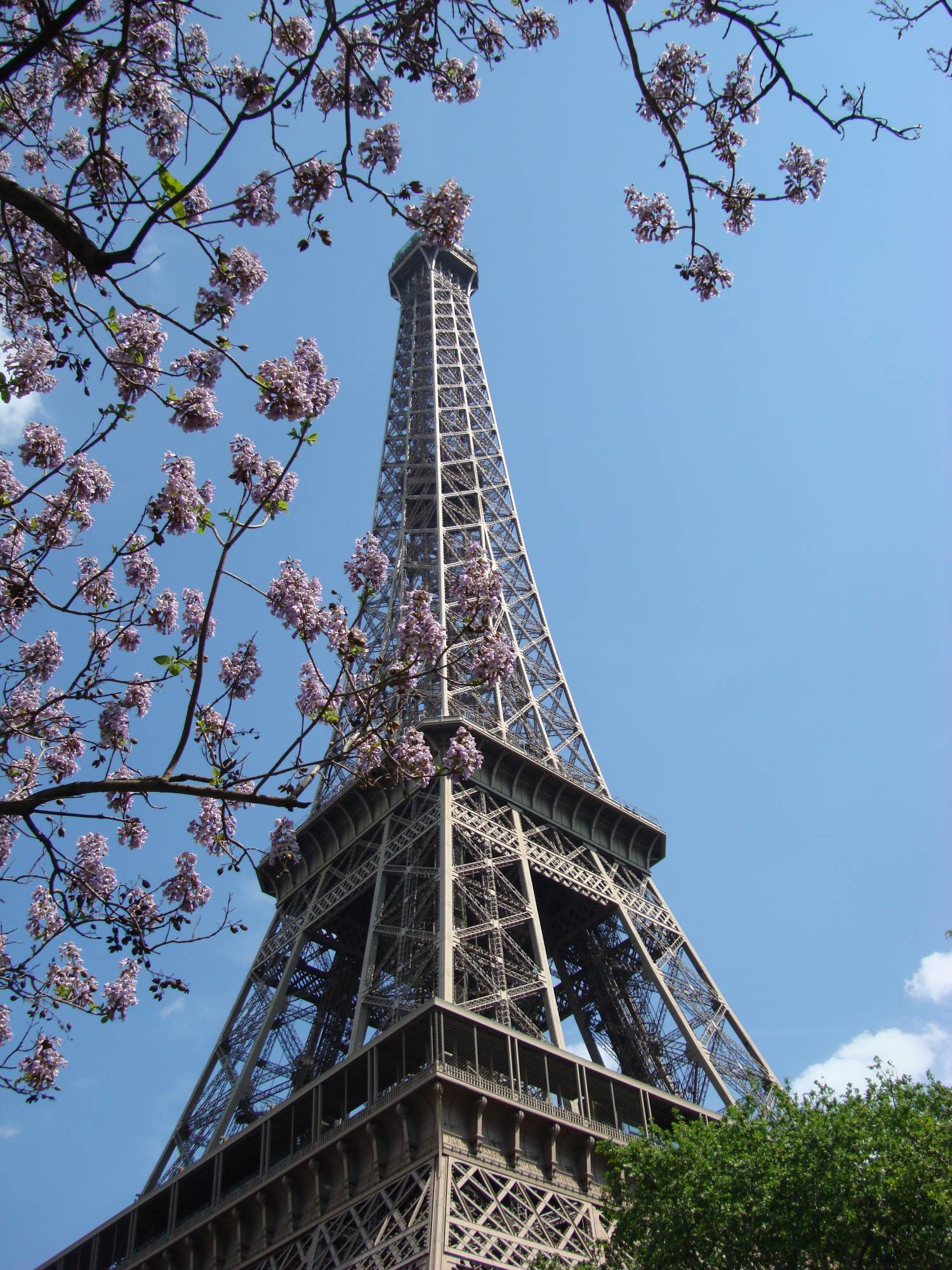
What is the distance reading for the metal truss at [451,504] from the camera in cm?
3925

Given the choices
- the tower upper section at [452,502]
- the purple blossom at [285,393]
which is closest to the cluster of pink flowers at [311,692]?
the purple blossom at [285,393]

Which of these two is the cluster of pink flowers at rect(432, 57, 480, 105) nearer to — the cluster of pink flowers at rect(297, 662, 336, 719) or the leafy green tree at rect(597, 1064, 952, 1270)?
the cluster of pink flowers at rect(297, 662, 336, 719)

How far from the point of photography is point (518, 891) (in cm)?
3069

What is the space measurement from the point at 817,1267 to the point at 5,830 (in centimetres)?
1514

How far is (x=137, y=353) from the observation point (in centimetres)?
904

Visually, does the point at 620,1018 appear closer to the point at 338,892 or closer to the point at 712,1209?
the point at 338,892

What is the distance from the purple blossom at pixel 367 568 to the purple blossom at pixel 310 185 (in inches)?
121

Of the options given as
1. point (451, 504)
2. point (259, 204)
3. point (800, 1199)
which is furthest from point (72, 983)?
point (451, 504)

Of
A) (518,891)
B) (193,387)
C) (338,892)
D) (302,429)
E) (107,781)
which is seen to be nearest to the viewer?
(107,781)

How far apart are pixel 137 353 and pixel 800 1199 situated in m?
16.9

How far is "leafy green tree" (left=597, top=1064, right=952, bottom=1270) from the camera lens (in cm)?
1789

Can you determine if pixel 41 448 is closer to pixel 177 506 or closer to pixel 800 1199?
pixel 177 506

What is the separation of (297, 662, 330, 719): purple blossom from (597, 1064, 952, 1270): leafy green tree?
12888 mm

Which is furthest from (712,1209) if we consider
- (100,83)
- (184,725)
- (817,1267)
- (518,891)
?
(100,83)
